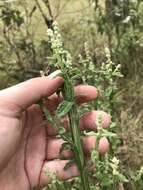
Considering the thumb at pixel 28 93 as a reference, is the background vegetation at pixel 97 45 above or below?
below

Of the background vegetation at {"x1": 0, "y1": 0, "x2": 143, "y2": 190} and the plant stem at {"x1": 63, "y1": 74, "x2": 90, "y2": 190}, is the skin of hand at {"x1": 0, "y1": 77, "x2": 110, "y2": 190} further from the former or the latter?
the background vegetation at {"x1": 0, "y1": 0, "x2": 143, "y2": 190}

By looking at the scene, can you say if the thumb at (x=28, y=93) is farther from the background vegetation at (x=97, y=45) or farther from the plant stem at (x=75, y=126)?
the background vegetation at (x=97, y=45)

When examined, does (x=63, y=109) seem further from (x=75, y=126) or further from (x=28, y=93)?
(x=28, y=93)

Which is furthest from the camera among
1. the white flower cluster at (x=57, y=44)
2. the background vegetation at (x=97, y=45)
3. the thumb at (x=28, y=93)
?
the background vegetation at (x=97, y=45)

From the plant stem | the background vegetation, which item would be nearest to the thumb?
the plant stem

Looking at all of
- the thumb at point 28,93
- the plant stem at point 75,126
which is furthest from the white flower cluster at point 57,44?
the thumb at point 28,93

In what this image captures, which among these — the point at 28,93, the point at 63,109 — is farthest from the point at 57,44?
the point at 28,93

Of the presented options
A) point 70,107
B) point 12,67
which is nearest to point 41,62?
point 12,67

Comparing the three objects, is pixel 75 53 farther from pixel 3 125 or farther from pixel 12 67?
pixel 3 125
